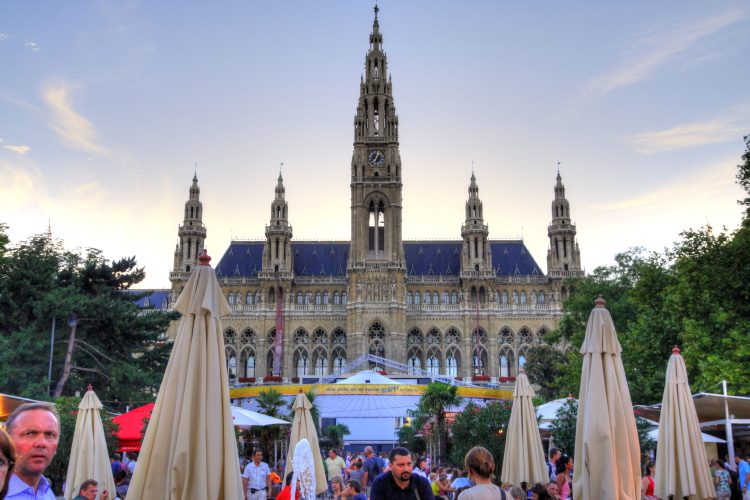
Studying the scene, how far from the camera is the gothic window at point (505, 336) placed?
65188 mm

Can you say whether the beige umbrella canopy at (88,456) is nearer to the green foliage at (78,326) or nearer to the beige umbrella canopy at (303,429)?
the beige umbrella canopy at (303,429)

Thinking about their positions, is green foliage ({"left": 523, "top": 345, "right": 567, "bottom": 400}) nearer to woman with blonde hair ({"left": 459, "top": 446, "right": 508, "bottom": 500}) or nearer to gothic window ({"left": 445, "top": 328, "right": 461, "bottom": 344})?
gothic window ({"left": 445, "top": 328, "right": 461, "bottom": 344})

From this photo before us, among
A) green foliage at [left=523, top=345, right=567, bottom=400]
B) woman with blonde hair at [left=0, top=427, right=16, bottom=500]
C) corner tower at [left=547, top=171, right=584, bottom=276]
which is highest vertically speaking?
corner tower at [left=547, top=171, right=584, bottom=276]

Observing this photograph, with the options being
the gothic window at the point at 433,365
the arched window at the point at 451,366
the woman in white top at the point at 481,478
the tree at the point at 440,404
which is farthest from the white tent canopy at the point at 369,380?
the woman in white top at the point at 481,478

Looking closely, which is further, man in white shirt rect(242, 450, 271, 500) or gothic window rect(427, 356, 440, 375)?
gothic window rect(427, 356, 440, 375)

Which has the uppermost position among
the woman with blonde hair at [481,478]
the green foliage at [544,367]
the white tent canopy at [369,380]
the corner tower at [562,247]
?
the corner tower at [562,247]

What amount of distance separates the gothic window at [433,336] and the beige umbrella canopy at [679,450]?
52807 mm

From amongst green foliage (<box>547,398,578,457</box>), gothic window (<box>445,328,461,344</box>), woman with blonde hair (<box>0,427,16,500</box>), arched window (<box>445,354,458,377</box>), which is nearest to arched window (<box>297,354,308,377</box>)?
arched window (<box>445,354,458,377</box>)

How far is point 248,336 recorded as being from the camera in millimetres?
66062

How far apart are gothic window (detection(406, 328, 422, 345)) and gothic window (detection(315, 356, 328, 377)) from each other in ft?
25.9

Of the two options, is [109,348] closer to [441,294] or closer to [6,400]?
[6,400]

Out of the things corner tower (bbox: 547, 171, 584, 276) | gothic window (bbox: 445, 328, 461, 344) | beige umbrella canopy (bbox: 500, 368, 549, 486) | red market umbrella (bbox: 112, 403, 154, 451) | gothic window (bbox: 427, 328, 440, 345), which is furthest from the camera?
corner tower (bbox: 547, 171, 584, 276)

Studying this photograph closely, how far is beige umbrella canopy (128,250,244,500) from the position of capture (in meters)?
6.89

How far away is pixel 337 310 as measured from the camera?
6606cm
